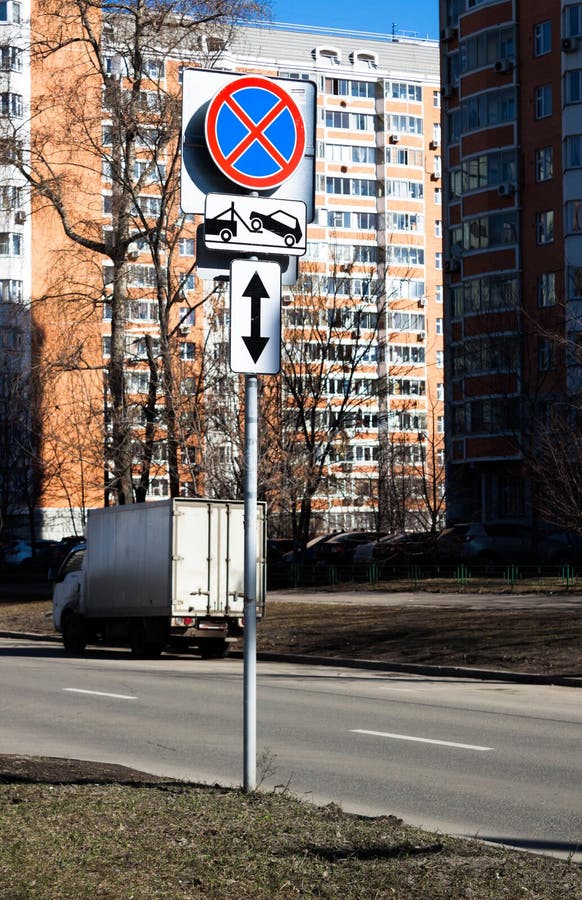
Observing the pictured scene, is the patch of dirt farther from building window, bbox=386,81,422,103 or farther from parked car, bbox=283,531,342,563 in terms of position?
building window, bbox=386,81,422,103

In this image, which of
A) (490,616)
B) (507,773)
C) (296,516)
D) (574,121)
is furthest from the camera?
(574,121)

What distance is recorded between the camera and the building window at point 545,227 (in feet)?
209

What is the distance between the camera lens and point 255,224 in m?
7.73

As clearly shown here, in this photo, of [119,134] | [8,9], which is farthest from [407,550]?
[8,9]

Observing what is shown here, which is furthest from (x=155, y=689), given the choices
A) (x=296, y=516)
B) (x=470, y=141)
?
(x=470, y=141)

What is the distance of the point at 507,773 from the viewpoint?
11008mm

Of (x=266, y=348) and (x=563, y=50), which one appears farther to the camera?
(x=563, y=50)

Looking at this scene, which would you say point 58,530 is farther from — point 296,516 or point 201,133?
point 201,133

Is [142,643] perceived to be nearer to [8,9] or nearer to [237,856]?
[237,856]

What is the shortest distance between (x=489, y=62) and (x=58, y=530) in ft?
130

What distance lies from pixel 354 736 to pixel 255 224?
22.9 ft

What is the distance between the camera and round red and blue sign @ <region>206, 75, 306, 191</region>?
7.59m

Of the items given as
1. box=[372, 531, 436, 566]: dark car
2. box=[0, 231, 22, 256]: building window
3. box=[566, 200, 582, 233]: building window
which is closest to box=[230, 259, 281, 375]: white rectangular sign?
box=[372, 531, 436, 566]: dark car

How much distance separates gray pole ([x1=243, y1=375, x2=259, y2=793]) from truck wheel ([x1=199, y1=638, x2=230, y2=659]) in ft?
61.2
